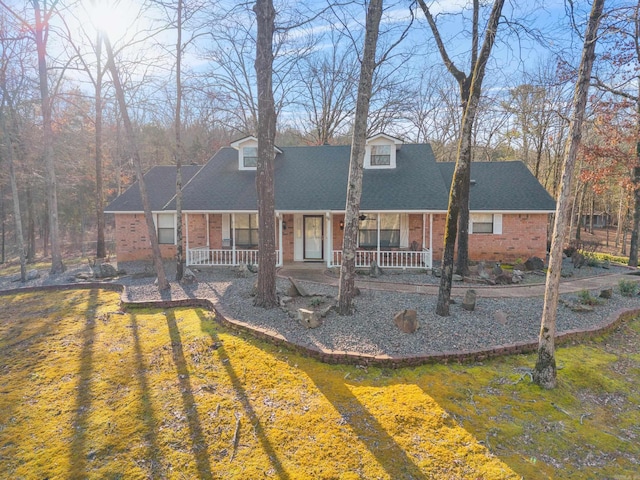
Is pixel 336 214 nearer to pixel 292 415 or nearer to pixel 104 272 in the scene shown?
pixel 104 272

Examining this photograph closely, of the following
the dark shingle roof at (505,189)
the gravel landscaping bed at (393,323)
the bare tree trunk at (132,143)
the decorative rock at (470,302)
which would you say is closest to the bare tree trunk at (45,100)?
the bare tree trunk at (132,143)

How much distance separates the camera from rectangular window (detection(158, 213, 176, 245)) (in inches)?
570

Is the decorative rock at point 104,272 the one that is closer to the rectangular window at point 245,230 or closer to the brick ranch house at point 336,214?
the brick ranch house at point 336,214

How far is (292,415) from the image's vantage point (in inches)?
154

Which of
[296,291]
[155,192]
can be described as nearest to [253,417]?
[296,291]

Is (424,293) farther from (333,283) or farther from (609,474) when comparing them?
(609,474)

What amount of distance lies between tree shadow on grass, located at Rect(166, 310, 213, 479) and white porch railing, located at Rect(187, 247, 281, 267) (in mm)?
6789

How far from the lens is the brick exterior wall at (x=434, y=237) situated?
45.5 feet

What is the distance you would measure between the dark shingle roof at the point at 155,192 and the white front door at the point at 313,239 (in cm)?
622

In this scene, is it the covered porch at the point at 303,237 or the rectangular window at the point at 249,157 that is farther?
the rectangular window at the point at 249,157

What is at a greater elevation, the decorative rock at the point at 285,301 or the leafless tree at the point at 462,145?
the leafless tree at the point at 462,145

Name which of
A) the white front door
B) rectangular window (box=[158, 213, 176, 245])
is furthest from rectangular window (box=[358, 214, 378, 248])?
rectangular window (box=[158, 213, 176, 245])

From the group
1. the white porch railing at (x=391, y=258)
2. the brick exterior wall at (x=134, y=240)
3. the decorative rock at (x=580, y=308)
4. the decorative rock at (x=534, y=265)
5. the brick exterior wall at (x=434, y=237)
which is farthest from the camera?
the brick exterior wall at (x=134, y=240)

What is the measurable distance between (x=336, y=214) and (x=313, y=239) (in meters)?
1.44
